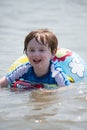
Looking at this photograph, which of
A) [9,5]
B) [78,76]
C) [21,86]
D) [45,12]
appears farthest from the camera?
[9,5]

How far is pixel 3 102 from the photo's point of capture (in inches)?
175

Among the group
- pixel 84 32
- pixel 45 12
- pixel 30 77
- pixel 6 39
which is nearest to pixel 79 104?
pixel 30 77

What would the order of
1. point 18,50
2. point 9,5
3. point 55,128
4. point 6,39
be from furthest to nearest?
point 9,5 < point 6,39 < point 18,50 < point 55,128

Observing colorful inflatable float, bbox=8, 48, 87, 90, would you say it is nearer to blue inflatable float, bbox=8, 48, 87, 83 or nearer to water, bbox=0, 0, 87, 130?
blue inflatable float, bbox=8, 48, 87, 83

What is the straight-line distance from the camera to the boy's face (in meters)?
4.89

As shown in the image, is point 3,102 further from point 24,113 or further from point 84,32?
point 84,32

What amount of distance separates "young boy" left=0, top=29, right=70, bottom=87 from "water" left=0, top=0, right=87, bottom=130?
0.21 m

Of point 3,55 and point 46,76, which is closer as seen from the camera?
point 46,76

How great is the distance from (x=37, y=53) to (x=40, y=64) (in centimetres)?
17

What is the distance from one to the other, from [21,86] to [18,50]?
3.06 metres

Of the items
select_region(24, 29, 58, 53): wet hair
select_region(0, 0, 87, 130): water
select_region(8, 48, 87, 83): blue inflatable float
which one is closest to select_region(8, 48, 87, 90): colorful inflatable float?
select_region(8, 48, 87, 83): blue inflatable float

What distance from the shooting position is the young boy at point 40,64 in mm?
4922

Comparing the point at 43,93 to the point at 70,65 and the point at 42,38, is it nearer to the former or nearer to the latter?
the point at 42,38

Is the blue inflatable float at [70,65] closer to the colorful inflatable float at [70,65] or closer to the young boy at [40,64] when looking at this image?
the colorful inflatable float at [70,65]
